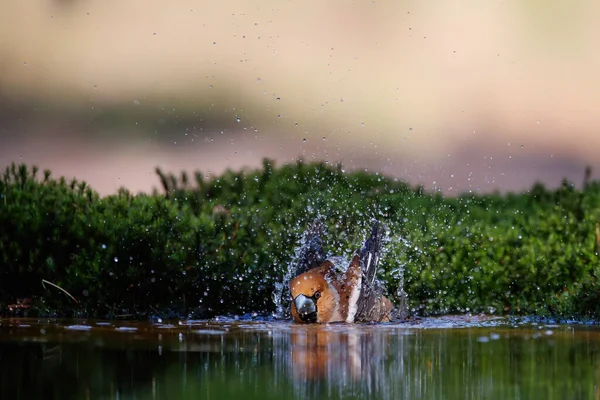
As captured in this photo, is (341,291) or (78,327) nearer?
(78,327)

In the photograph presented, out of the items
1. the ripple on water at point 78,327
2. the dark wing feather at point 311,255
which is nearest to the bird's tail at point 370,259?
the dark wing feather at point 311,255

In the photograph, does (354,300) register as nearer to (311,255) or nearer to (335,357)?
(311,255)

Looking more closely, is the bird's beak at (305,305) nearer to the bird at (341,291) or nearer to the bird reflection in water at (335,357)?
the bird at (341,291)

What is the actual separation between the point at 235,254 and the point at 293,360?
438cm

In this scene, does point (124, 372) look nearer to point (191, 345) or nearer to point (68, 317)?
point (191, 345)

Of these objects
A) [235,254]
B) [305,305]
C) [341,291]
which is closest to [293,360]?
[305,305]

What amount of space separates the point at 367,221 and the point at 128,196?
2.98 metres

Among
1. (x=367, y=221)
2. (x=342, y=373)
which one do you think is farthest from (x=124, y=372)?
(x=367, y=221)

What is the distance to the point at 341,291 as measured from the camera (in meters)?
10.2

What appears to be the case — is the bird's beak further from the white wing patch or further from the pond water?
the white wing patch

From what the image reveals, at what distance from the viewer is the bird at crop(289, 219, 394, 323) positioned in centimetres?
1013

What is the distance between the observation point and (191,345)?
8609 mm

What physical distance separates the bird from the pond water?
191 mm

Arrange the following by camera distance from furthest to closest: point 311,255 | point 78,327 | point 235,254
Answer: point 235,254 → point 311,255 → point 78,327
